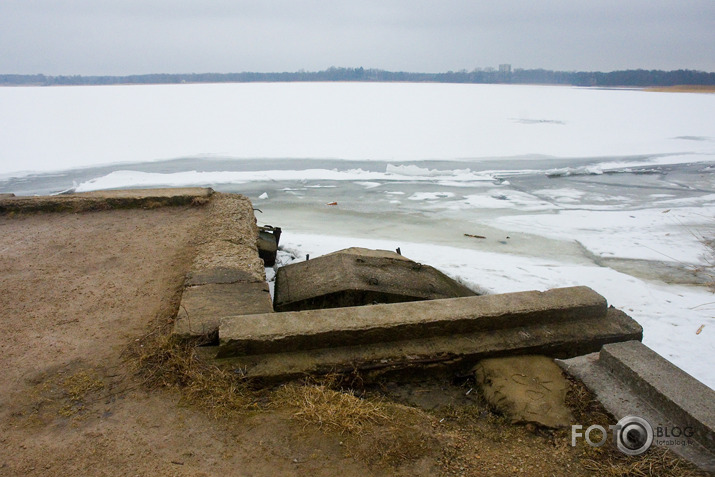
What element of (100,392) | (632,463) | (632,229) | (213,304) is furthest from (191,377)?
(632,229)

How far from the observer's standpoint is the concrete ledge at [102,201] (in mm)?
5480

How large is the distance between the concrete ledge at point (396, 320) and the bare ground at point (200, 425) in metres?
0.28

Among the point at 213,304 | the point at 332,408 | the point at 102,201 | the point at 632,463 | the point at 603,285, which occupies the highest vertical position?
the point at 102,201

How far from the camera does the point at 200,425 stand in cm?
237

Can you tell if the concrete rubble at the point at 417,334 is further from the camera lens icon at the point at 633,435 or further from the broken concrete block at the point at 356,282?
the broken concrete block at the point at 356,282

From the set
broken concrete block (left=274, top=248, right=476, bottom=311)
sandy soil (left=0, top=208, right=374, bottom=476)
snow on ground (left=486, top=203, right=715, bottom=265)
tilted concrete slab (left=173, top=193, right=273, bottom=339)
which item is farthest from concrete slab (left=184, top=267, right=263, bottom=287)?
Answer: snow on ground (left=486, top=203, right=715, bottom=265)

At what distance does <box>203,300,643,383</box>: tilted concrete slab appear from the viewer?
2752 millimetres

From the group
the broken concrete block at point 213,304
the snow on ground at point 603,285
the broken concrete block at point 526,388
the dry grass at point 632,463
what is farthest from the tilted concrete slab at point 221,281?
the dry grass at point 632,463

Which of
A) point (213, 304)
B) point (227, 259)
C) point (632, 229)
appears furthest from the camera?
point (632, 229)

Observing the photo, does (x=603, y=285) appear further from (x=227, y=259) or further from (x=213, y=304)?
(x=213, y=304)

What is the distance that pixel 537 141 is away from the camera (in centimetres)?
1809

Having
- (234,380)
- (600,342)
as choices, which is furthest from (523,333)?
(234,380)

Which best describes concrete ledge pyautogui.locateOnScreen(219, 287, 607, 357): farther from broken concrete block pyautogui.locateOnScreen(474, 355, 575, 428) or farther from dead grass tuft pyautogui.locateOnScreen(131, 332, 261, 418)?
broken concrete block pyautogui.locateOnScreen(474, 355, 575, 428)

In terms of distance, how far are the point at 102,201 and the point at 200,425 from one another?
407 cm
